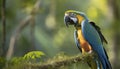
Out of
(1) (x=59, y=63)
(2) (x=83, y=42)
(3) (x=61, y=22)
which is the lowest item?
(3) (x=61, y=22)

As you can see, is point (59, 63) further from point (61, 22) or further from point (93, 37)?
point (61, 22)

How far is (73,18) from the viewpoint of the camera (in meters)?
5.20

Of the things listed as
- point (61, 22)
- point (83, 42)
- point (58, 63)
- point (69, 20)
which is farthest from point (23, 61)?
point (61, 22)

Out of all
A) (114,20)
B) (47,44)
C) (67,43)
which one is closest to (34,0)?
(114,20)

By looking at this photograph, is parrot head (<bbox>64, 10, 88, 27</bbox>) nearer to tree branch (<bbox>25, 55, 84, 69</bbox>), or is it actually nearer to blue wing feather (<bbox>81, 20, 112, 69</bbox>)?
blue wing feather (<bbox>81, 20, 112, 69</bbox>)

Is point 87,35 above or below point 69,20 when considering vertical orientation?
below

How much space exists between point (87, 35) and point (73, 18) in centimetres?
28

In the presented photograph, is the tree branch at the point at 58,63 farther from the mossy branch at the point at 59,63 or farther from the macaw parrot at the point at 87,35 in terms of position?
the macaw parrot at the point at 87,35

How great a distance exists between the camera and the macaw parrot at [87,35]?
517 centimetres

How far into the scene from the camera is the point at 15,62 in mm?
3885

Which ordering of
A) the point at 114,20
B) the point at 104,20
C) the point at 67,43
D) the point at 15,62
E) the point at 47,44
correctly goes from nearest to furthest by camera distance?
the point at 15,62 → the point at 114,20 → the point at 104,20 → the point at 67,43 → the point at 47,44

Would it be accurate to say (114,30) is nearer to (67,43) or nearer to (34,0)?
(34,0)

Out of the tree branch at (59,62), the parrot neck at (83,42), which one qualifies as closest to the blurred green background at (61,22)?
the parrot neck at (83,42)

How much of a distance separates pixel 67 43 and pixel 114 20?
5.01m
